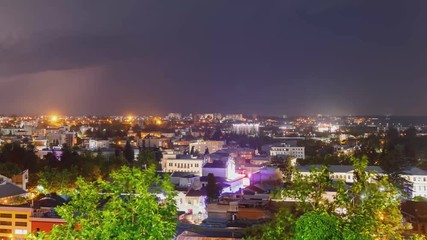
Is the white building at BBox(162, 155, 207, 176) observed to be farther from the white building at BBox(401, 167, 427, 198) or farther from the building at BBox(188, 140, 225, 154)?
the building at BBox(188, 140, 225, 154)

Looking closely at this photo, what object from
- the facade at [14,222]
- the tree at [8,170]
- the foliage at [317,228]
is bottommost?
the facade at [14,222]

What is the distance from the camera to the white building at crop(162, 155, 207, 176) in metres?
29.9

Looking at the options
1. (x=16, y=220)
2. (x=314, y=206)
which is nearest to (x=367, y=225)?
(x=314, y=206)

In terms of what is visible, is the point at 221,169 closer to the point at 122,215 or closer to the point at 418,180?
the point at 418,180

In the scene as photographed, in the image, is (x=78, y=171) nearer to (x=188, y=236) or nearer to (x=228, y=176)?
(x=228, y=176)

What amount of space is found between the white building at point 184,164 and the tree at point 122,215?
24311 millimetres

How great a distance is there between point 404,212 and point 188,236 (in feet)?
29.7

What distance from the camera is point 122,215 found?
191 inches

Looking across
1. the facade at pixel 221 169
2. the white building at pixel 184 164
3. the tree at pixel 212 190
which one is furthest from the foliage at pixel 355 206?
the white building at pixel 184 164

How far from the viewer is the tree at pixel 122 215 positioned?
4648mm

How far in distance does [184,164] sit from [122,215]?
84.3ft

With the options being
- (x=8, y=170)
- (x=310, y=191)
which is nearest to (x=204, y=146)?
(x=8, y=170)

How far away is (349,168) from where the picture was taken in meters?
27.6

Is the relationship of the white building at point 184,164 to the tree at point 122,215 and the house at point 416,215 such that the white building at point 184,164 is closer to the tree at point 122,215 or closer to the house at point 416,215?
the house at point 416,215
